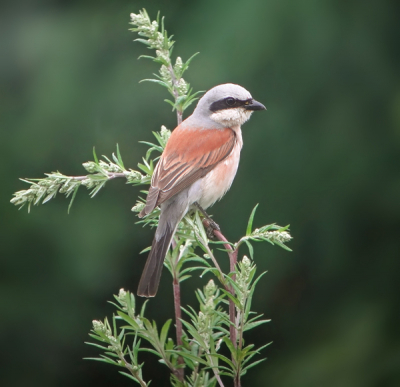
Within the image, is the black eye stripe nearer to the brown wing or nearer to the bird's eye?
the bird's eye

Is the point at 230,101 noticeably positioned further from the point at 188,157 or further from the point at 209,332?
the point at 209,332

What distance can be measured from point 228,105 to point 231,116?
0.06m

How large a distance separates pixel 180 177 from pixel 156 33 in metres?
0.91

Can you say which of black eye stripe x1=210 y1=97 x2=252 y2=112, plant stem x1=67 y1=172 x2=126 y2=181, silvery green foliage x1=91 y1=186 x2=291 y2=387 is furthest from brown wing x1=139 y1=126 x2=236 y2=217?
silvery green foliage x1=91 y1=186 x2=291 y2=387

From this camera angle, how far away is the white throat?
2.95 m

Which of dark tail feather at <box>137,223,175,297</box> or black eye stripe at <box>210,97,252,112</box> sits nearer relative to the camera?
dark tail feather at <box>137,223,175,297</box>

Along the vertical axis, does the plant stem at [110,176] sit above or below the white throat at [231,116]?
below

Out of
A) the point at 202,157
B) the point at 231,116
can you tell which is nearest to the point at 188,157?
the point at 202,157

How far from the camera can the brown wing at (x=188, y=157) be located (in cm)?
242

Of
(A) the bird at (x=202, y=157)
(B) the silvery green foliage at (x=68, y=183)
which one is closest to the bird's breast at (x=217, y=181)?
(A) the bird at (x=202, y=157)

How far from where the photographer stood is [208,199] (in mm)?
2705

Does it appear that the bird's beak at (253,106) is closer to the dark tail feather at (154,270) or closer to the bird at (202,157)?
the bird at (202,157)

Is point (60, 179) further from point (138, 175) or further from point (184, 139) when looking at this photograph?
point (184, 139)

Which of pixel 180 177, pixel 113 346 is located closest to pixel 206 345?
pixel 113 346
